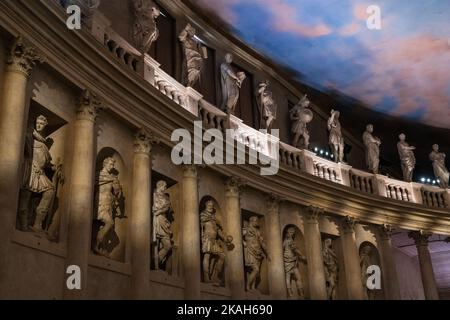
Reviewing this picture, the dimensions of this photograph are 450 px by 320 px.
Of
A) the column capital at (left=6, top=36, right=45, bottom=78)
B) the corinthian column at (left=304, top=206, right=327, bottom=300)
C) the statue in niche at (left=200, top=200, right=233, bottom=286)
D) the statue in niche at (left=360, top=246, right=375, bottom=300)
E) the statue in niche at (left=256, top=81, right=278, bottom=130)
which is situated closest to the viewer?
the column capital at (left=6, top=36, right=45, bottom=78)

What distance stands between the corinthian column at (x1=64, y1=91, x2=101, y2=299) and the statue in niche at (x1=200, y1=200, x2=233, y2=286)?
3.76 metres

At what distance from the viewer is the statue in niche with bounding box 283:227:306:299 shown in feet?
49.1

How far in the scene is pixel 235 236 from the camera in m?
13.1

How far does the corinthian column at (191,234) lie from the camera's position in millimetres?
11281

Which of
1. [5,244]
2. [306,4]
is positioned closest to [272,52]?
[306,4]

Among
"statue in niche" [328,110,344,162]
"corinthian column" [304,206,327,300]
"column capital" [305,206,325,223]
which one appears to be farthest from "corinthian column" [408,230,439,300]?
"column capital" [305,206,325,223]

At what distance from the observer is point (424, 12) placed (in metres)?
16.7

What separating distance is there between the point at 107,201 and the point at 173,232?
2243 mm

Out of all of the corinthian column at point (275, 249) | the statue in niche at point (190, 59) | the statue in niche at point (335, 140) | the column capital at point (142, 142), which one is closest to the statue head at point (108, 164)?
the column capital at point (142, 142)

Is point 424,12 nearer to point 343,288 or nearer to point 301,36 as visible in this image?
point 301,36

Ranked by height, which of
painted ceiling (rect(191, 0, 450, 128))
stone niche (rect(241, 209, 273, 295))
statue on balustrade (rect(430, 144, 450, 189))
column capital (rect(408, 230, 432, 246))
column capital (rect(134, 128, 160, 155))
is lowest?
stone niche (rect(241, 209, 273, 295))

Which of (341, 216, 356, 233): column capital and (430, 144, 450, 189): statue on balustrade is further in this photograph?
(430, 144, 450, 189): statue on balustrade

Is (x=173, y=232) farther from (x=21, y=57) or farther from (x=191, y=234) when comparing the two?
(x=21, y=57)

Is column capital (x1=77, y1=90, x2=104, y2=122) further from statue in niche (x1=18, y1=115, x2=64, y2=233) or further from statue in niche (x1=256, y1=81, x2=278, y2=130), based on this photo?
statue in niche (x1=256, y1=81, x2=278, y2=130)
